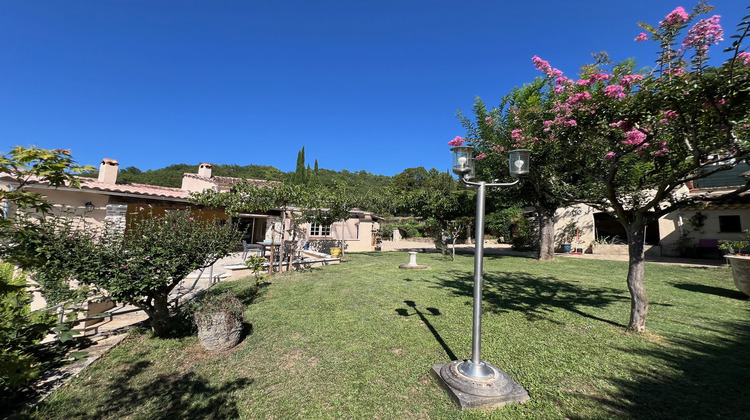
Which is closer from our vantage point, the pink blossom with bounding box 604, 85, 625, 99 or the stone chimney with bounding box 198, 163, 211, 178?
the pink blossom with bounding box 604, 85, 625, 99

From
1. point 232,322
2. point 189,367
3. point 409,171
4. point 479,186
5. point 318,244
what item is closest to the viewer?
point 479,186

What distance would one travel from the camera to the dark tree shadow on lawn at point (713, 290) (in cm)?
663

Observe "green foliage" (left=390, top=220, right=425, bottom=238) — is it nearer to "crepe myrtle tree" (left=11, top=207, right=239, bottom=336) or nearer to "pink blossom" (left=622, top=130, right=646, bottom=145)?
"pink blossom" (left=622, top=130, right=646, bottom=145)

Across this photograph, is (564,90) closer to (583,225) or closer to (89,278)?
(89,278)

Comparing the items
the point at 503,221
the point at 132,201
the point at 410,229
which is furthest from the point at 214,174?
the point at 503,221

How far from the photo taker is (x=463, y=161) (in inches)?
126

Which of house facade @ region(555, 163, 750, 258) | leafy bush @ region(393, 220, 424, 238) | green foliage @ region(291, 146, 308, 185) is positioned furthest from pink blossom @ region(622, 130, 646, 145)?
green foliage @ region(291, 146, 308, 185)

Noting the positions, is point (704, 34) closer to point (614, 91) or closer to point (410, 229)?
point (614, 91)

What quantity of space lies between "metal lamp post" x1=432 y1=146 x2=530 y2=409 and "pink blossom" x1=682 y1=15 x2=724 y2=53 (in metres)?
2.99

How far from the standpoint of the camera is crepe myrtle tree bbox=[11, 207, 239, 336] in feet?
11.0

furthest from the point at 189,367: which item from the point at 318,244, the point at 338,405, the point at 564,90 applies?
the point at 318,244

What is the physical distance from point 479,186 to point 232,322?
12.0ft

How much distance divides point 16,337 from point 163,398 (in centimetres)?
176

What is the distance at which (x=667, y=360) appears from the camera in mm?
3482
